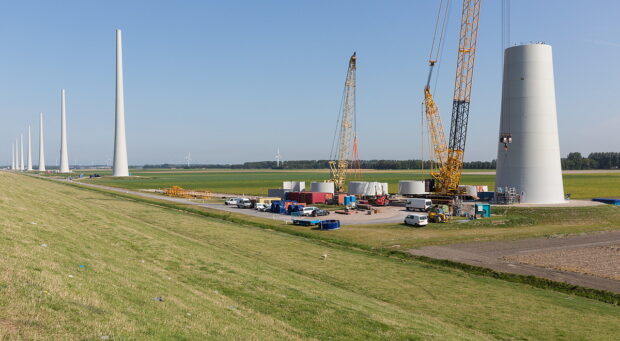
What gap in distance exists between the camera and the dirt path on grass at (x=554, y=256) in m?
33.1

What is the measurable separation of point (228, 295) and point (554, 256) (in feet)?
111

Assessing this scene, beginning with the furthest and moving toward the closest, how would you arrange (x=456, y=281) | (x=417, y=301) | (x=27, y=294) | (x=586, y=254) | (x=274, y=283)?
(x=586, y=254) → (x=456, y=281) → (x=417, y=301) → (x=274, y=283) → (x=27, y=294)

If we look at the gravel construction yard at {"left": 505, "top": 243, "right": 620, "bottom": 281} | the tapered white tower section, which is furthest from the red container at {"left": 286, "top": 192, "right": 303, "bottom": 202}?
the tapered white tower section

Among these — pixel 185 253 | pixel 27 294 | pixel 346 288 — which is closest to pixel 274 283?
pixel 346 288

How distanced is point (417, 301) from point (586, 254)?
26082 mm

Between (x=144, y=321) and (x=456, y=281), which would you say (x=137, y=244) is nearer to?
(x=144, y=321)

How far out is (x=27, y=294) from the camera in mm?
12852

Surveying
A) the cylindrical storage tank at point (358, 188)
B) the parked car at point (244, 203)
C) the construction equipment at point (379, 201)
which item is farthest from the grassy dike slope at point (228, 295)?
the cylindrical storage tank at point (358, 188)

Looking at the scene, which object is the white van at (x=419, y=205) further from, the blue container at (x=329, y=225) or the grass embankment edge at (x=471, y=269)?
the grass embankment edge at (x=471, y=269)

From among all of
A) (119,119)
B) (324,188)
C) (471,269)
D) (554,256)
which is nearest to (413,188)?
(324,188)

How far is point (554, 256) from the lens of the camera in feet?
133

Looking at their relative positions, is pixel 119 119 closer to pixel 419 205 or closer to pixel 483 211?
pixel 419 205

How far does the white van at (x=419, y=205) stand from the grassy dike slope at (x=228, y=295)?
145 ft

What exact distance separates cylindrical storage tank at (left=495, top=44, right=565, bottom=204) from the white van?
56.5ft
